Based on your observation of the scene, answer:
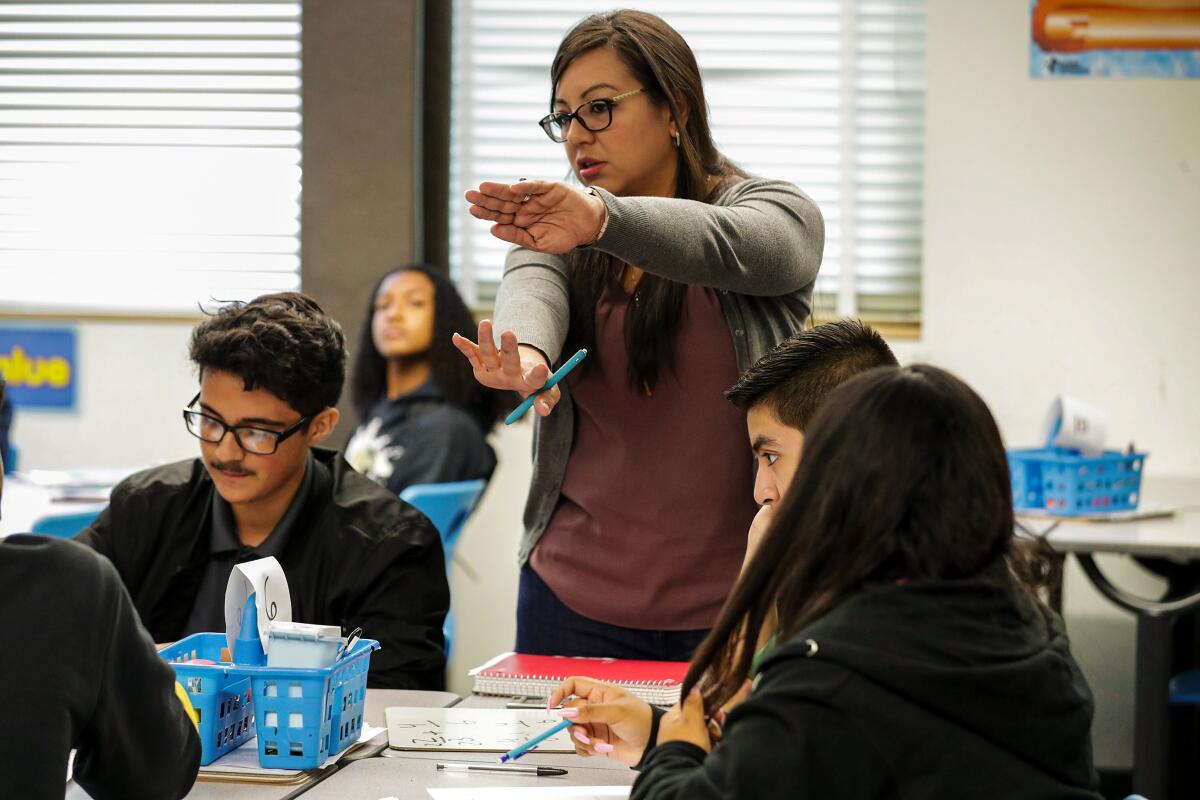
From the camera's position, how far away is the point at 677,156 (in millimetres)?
1899

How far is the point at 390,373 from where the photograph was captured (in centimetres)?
375

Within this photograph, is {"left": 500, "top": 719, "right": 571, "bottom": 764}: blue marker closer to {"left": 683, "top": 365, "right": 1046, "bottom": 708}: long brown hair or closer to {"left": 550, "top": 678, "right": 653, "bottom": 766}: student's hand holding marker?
{"left": 550, "top": 678, "right": 653, "bottom": 766}: student's hand holding marker

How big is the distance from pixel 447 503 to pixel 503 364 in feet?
4.85

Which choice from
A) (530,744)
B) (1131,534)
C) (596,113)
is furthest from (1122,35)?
(530,744)

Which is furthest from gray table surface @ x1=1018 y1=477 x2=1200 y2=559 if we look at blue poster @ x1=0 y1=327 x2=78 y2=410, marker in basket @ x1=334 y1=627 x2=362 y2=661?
blue poster @ x1=0 y1=327 x2=78 y2=410

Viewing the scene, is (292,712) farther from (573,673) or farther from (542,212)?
(542,212)

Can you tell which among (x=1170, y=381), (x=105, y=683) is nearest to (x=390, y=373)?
(x=1170, y=381)

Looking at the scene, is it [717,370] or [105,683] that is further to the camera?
[717,370]

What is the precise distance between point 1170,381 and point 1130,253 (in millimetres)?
400

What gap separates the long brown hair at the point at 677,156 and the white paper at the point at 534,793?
668 millimetres

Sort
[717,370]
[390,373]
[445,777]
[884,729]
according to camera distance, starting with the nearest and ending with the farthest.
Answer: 1. [884,729]
2. [445,777]
3. [717,370]
4. [390,373]

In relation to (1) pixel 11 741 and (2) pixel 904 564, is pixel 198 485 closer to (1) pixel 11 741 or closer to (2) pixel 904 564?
(1) pixel 11 741

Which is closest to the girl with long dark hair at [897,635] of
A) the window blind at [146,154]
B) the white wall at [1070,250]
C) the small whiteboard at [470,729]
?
the small whiteboard at [470,729]

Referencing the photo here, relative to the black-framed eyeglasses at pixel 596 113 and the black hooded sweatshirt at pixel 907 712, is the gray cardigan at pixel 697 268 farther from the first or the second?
the black hooded sweatshirt at pixel 907 712
